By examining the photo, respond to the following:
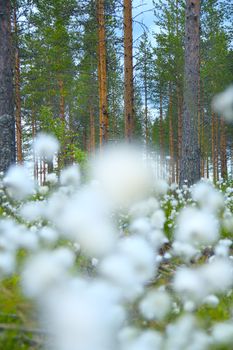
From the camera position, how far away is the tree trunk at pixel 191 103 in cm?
866

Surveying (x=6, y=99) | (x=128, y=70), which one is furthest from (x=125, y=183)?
(x=128, y=70)

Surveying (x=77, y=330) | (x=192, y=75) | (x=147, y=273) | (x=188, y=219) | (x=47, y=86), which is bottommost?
(x=77, y=330)

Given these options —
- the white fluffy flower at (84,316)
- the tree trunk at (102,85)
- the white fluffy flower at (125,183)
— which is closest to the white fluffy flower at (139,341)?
the white fluffy flower at (84,316)

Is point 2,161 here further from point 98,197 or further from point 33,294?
point 33,294

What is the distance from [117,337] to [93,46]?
753 inches

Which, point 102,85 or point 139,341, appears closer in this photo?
point 139,341

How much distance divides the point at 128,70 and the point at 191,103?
4555 millimetres

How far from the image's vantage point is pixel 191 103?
8.71m

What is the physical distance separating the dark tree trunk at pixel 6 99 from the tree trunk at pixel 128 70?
188 inches

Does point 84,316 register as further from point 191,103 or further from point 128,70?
point 128,70

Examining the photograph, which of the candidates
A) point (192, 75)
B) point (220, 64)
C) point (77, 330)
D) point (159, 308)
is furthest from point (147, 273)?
point (220, 64)

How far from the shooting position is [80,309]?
5.29 feet

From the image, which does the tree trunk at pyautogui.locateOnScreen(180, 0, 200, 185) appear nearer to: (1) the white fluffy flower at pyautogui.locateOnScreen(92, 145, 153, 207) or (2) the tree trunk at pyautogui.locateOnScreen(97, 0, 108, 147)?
(1) the white fluffy flower at pyautogui.locateOnScreen(92, 145, 153, 207)

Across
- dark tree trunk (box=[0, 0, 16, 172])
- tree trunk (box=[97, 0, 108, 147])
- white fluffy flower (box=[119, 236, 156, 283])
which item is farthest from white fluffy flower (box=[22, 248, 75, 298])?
tree trunk (box=[97, 0, 108, 147])
